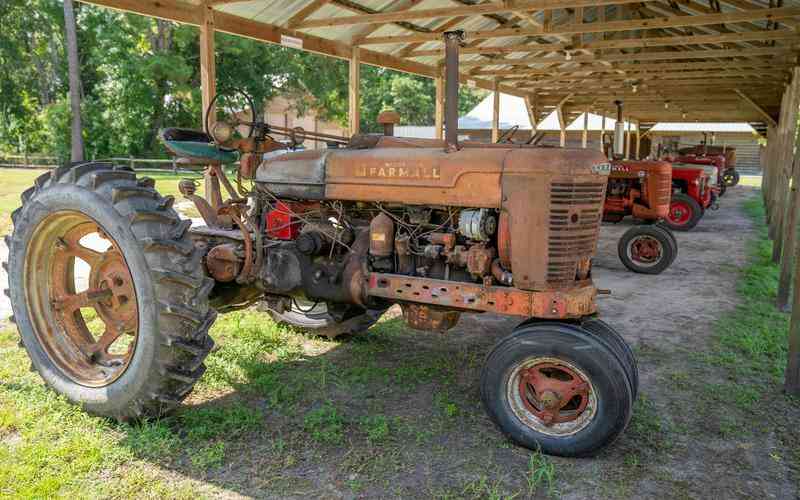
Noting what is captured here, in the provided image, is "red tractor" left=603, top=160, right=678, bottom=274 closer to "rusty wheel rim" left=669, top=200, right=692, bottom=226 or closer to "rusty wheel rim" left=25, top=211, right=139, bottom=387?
"rusty wheel rim" left=669, top=200, right=692, bottom=226

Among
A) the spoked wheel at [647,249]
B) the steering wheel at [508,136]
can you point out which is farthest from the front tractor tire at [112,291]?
the spoked wheel at [647,249]

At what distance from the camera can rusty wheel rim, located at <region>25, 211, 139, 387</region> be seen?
3.33m

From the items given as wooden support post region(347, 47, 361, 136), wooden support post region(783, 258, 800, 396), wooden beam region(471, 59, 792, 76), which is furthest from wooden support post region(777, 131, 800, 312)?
wooden beam region(471, 59, 792, 76)

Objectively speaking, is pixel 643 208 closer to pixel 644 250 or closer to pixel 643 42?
pixel 644 250

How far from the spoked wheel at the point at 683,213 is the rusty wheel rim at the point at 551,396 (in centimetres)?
1026

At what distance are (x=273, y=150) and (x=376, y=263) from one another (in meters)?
1.14

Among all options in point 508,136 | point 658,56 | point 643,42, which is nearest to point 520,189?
point 508,136

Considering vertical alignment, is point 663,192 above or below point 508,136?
below

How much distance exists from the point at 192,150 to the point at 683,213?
35.6 ft

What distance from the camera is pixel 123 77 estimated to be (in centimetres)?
2523

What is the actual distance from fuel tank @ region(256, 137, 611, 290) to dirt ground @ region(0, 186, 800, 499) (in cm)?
87

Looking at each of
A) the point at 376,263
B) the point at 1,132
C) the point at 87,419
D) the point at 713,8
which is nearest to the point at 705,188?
the point at 713,8

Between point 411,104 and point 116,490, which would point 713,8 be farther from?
point 411,104

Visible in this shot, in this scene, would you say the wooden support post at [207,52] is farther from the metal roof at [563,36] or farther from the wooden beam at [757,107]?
the wooden beam at [757,107]
